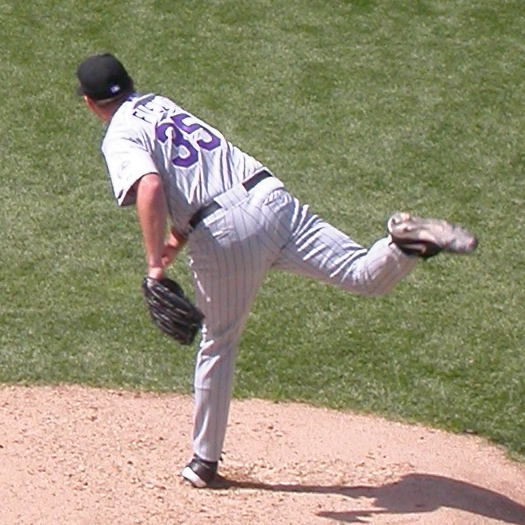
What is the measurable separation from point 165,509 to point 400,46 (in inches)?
241

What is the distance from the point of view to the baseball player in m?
4.84

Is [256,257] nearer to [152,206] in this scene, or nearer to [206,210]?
[206,210]

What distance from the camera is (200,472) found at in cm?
528

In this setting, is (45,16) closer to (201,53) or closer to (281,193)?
(201,53)

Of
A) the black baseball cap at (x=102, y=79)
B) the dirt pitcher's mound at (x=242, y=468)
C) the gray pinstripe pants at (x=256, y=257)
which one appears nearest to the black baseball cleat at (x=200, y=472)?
the dirt pitcher's mound at (x=242, y=468)

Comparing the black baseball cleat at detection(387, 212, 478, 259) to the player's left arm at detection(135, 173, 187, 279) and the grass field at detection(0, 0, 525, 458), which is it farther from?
the grass field at detection(0, 0, 525, 458)

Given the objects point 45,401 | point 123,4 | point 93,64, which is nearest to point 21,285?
point 45,401

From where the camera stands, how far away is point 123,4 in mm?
10844

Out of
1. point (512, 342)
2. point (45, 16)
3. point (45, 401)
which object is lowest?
point (45, 401)

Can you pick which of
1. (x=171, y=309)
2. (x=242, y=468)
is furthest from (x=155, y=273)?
(x=242, y=468)

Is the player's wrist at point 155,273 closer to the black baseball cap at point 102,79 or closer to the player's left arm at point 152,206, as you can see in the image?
the player's left arm at point 152,206

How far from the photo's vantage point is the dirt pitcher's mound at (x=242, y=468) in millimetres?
5105

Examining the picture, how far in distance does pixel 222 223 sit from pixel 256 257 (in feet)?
0.63

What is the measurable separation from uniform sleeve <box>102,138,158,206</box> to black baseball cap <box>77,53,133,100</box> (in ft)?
0.74
